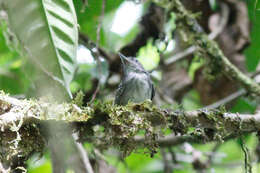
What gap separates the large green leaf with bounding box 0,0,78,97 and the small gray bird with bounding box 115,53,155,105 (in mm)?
2262

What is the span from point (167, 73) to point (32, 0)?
3437 mm

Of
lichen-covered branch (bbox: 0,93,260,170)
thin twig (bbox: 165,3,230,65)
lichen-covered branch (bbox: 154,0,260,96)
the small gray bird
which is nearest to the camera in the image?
lichen-covered branch (bbox: 0,93,260,170)

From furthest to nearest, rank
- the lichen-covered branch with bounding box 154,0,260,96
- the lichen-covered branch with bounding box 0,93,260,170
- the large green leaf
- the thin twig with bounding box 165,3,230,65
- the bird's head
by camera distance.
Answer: the thin twig with bounding box 165,3,230,65
the bird's head
the lichen-covered branch with bounding box 154,0,260,96
the lichen-covered branch with bounding box 0,93,260,170
the large green leaf

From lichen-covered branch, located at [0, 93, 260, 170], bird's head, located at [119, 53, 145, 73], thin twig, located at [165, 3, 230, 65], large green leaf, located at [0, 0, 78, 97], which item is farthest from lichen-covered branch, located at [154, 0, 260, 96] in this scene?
large green leaf, located at [0, 0, 78, 97]

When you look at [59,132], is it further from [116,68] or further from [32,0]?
[116,68]

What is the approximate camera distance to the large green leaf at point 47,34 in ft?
4.48

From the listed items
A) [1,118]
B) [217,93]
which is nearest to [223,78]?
[217,93]

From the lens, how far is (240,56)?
4207 millimetres

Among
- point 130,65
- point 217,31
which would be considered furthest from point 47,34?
point 217,31

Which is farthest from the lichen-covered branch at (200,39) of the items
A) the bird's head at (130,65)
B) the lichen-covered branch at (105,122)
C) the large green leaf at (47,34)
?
the large green leaf at (47,34)

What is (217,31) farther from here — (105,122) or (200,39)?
(105,122)

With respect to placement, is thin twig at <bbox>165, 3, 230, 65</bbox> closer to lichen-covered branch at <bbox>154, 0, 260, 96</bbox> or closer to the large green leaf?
lichen-covered branch at <bbox>154, 0, 260, 96</bbox>

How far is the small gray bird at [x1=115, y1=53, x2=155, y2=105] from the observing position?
3.82m

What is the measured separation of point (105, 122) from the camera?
6.77 feet
